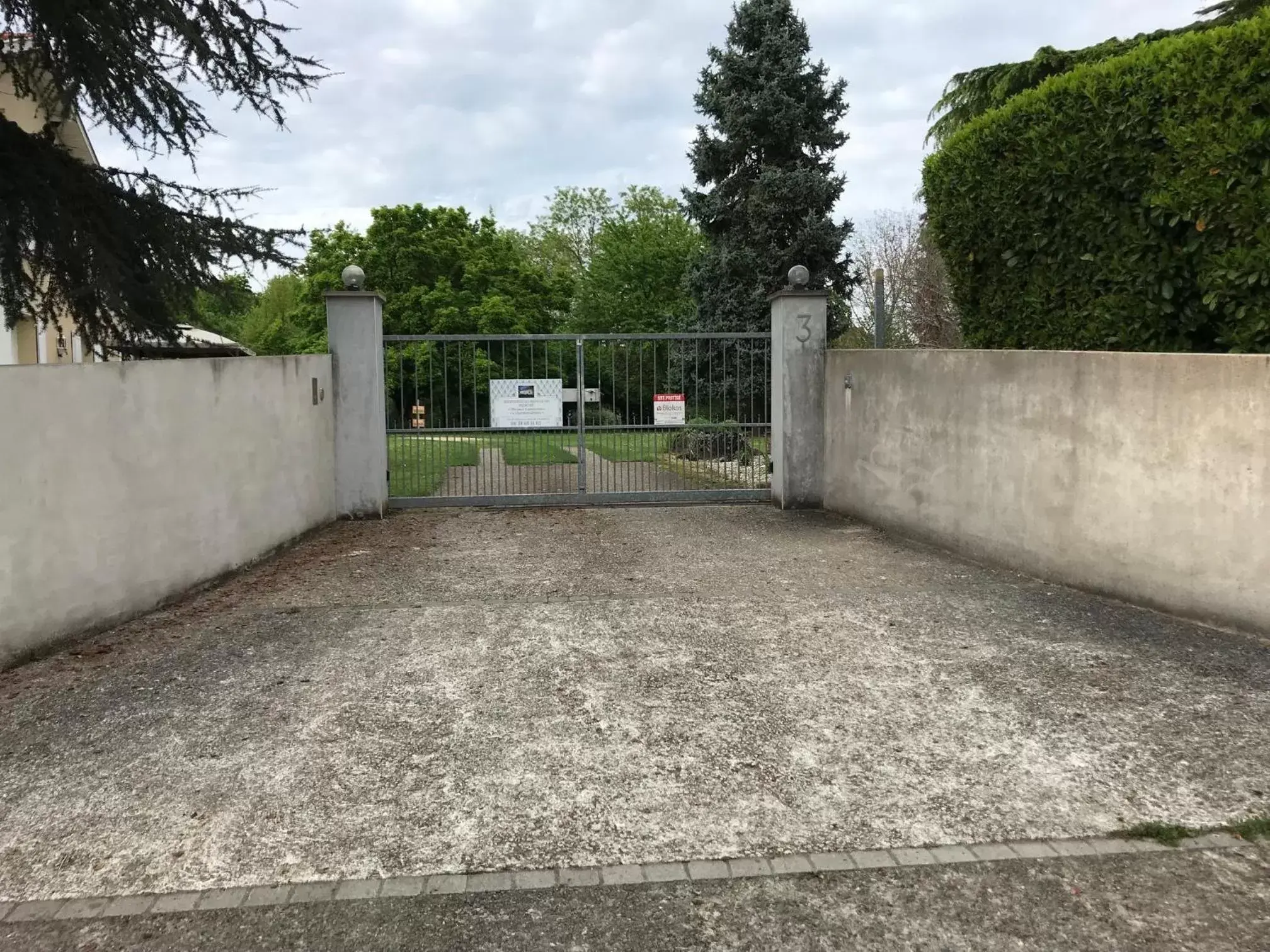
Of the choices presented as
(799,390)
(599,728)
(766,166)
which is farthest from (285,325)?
(599,728)

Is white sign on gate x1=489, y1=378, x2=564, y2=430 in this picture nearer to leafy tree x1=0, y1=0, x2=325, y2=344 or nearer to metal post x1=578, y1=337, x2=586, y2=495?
metal post x1=578, y1=337, x2=586, y2=495

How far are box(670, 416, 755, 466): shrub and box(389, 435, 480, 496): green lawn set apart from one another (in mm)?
2590

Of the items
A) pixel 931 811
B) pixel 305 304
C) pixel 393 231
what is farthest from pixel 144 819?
pixel 305 304

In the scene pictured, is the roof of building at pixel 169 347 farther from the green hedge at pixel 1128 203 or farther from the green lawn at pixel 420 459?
the green hedge at pixel 1128 203

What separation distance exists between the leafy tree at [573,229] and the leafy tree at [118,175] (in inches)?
1778

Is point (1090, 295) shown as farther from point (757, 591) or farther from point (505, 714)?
point (505, 714)

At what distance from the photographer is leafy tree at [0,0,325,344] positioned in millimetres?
8062

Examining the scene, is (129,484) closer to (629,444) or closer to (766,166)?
(629,444)

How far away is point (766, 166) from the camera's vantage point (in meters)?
18.0

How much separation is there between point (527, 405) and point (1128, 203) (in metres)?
6.24

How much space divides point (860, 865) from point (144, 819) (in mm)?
2581

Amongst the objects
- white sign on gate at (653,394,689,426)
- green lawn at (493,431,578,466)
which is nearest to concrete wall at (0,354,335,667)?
green lawn at (493,431,578,466)

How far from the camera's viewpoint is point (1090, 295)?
673 cm

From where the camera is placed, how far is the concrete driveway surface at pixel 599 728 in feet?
10.4
